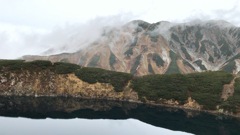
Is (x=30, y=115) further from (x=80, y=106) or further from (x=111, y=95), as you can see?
(x=111, y=95)

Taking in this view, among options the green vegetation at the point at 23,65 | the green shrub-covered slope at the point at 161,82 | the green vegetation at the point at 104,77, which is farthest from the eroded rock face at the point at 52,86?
the green vegetation at the point at 23,65

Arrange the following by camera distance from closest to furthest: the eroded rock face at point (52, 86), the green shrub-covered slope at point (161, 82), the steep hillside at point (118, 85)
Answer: the steep hillside at point (118, 85) < the green shrub-covered slope at point (161, 82) < the eroded rock face at point (52, 86)

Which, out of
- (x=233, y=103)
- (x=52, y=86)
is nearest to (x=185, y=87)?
(x=233, y=103)

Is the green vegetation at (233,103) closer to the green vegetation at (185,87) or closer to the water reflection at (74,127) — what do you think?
the green vegetation at (185,87)

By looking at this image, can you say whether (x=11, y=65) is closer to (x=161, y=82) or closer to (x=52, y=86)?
(x=52, y=86)

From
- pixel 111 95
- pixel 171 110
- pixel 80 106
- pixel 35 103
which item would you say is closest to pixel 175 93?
pixel 171 110

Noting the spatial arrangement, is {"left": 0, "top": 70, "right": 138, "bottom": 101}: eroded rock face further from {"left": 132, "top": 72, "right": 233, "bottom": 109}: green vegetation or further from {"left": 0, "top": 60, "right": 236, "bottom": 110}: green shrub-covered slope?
{"left": 132, "top": 72, "right": 233, "bottom": 109}: green vegetation
